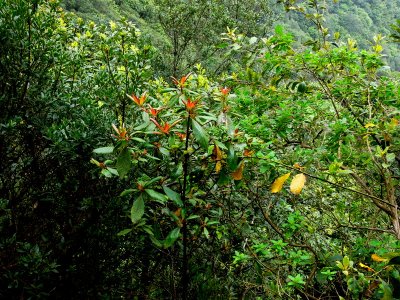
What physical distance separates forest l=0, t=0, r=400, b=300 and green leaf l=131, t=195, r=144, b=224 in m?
0.02

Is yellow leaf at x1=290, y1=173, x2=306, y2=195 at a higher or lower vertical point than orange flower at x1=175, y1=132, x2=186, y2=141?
higher

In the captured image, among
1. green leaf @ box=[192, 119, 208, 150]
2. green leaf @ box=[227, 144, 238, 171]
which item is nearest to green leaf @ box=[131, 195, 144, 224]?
green leaf @ box=[192, 119, 208, 150]

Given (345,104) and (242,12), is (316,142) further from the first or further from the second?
(242,12)

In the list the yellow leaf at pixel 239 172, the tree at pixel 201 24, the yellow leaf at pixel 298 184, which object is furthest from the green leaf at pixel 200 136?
the tree at pixel 201 24

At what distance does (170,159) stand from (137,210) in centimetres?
71

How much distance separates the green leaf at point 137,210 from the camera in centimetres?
171

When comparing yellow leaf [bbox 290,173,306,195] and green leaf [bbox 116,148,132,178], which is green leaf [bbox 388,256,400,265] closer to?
yellow leaf [bbox 290,173,306,195]

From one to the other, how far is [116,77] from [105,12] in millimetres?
29293

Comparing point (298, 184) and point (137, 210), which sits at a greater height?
point (298, 184)

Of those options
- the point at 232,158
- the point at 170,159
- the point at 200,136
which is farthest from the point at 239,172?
the point at 170,159

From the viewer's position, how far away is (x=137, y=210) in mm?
1742

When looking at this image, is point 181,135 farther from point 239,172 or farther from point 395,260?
point 395,260

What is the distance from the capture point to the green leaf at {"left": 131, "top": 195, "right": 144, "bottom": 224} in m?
1.71

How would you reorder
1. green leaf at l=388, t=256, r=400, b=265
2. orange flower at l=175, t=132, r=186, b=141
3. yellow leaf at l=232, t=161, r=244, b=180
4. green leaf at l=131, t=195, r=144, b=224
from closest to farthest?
green leaf at l=388, t=256, r=400, b=265
green leaf at l=131, t=195, r=144, b=224
yellow leaf at l=232, t=161, r=244, b=180
orange flower at l=175, t=132, r=186, b=141
